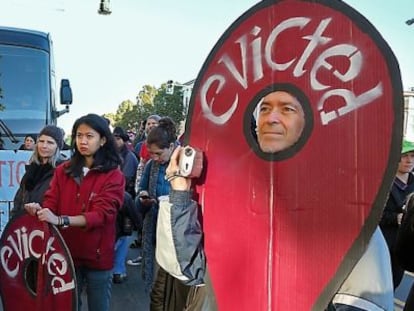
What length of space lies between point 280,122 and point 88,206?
1.75 meters

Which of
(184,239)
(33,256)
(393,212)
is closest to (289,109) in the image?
(184,239)

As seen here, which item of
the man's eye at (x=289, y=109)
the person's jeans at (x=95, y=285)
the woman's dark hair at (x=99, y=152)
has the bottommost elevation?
the person's jeans at (x=95, y=285)

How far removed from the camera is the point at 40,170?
11.1ft

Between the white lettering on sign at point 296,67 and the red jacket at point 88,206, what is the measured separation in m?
1.49

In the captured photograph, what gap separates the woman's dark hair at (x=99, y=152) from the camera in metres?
2.88

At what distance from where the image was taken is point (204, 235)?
4.75 ft

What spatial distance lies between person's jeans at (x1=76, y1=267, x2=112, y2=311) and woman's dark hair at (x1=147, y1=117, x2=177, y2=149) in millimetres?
1170

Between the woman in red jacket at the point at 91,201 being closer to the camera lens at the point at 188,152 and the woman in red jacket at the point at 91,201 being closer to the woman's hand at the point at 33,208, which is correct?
the woman's hand at the point at 33,208

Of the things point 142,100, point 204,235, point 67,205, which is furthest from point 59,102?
point 142,100

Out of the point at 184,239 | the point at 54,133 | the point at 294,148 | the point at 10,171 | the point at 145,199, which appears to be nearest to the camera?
the point at 294,148

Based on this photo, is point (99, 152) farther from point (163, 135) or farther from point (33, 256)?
point (163, 135)

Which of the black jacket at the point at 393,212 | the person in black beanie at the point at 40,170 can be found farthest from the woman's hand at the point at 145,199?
the black jacket at the point at 393,212

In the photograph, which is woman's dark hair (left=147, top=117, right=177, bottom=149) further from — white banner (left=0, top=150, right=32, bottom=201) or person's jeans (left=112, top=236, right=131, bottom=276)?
white banner (left=0, top=150, right=32, bottom=201)

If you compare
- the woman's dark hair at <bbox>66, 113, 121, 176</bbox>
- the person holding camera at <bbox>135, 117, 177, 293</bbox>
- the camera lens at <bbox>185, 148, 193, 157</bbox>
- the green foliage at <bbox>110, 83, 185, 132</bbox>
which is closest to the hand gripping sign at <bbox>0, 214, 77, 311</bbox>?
the woman's dark hair at <bbox>66, 113, 121, 176</bbox>
